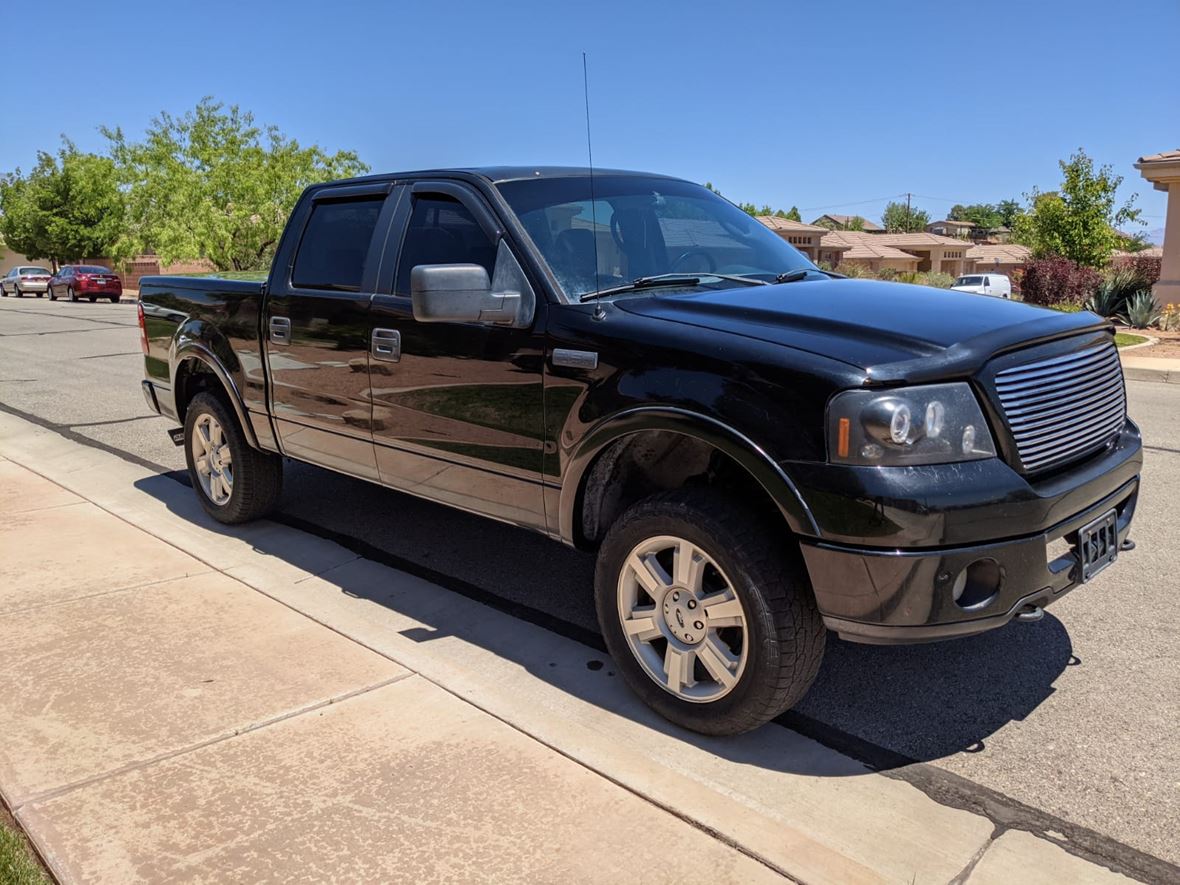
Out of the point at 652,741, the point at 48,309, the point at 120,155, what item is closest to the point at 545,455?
the point at 652,741

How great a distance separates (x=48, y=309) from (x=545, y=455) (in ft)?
114

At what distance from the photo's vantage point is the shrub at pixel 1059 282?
23.9 meters

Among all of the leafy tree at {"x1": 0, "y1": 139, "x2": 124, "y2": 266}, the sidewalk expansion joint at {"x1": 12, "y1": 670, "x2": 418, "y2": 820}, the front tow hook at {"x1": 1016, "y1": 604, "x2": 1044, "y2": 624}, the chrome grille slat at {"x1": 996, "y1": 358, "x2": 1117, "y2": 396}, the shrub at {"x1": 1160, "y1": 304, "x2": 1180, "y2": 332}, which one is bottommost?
the sidewalk expansion joint at {"x1": 12, "y1": 670, "x2": 418, "y2": 820}

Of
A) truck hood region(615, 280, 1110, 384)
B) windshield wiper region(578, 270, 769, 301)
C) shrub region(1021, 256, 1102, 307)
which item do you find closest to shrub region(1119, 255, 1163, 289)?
shrub region(1021, 256, 1102, 307)

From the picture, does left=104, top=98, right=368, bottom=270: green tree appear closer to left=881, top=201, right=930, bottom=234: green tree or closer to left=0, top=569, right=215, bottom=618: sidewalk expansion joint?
left=0, top=569, right=215, bottom=618: sidewalk expansion joint

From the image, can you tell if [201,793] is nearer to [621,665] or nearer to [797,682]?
[621,665]

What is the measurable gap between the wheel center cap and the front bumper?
17.6 inches

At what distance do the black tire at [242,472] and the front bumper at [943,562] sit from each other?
3748mm

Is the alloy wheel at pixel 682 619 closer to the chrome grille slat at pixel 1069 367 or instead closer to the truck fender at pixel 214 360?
the chrome grille slat at pixel 1069 367

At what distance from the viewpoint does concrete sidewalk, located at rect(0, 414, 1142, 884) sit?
270cm

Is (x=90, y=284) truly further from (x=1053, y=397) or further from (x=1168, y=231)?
(x=1053, y=397)

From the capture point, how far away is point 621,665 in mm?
3543

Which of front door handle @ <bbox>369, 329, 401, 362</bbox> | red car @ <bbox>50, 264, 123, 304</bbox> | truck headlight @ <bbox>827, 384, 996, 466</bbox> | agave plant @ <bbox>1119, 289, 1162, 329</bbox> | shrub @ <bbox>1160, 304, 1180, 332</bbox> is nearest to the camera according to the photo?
truck headlight @ <bbox>827, 384, 996, 466</bbox>

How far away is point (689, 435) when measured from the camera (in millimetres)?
3186
